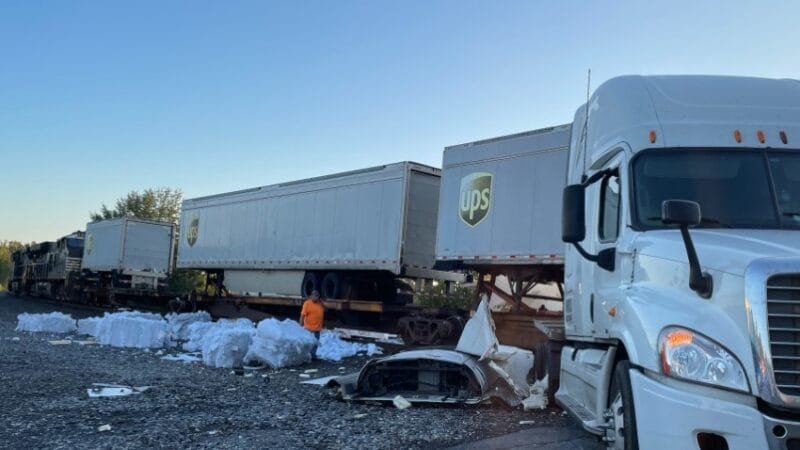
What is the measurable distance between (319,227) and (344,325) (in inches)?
111

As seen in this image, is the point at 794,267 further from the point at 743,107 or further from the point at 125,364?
the point at 125,364

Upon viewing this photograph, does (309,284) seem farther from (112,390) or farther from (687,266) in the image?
(687,266)

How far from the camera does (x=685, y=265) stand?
12.5 feet

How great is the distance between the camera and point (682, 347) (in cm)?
350

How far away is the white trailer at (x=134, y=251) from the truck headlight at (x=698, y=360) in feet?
94.4

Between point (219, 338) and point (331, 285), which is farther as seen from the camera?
point (331, 285)

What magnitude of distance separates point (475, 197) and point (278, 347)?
491 cm

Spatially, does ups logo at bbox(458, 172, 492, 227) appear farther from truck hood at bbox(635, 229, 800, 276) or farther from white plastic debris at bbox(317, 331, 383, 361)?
truck hood at bbox(635, 229, 800, 276)

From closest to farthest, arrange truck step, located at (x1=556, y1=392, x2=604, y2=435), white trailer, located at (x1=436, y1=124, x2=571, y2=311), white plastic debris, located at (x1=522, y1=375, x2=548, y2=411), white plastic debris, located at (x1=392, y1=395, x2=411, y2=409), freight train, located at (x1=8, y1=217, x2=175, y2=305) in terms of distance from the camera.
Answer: truck step, located at (x1=556, y1=392, x2=604, y2=435), white plastic debris, located at (x1=522, y1=375, x2=548, y2=411), white plastic debris, located at (x1=392, y1=395, x2=411, y2=409), white trailer, located at (x1=436, y1=124, x2=571, y2=311), freight train, located at (x1=8, y1=217, x2=175, y2=305)

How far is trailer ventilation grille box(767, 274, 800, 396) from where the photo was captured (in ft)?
10.8

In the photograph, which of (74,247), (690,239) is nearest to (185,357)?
(690,239)

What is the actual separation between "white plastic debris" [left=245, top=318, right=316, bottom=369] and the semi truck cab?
6.00 m

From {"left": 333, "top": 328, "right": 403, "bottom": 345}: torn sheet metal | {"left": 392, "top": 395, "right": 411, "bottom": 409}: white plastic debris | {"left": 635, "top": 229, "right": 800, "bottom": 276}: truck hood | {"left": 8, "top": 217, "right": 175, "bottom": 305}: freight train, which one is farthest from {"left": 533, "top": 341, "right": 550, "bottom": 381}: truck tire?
{"left": 8, "top": 217, "right": 175, "bottom": 305}: freight train

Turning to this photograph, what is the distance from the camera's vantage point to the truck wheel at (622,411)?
154 inches
